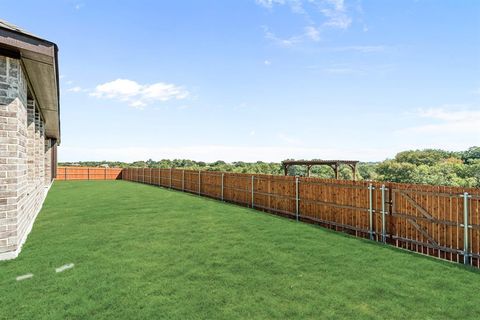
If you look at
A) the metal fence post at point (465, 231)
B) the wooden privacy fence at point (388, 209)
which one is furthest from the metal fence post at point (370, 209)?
the metal fence post at point (465, 231)

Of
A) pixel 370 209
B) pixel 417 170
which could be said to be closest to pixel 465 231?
pixel 370 209

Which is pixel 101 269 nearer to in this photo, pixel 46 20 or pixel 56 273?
pixel 56 273

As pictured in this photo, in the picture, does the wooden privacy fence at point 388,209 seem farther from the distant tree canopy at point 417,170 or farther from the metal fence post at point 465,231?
the distant tree canopy at point 417,170

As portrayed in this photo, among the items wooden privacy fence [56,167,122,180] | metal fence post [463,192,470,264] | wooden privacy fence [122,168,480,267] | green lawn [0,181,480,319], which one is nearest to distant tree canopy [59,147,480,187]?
wooden privacy fence [56,167,122,180]

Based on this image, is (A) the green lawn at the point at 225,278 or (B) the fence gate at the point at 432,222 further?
(B) the fence gate at the point at 432,222

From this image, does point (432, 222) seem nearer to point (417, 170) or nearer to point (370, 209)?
point (370, 209)

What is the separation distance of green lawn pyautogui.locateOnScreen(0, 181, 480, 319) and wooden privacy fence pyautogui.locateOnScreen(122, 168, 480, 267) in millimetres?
689

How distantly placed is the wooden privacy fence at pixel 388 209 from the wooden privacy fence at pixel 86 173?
118ft

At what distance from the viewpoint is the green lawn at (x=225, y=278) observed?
14.4ft

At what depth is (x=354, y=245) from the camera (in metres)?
7.91

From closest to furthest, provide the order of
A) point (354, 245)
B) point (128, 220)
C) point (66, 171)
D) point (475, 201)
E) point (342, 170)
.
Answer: point (475, 201), point (354, 245), point (128, 220), point (66, 171), point (342, 170)

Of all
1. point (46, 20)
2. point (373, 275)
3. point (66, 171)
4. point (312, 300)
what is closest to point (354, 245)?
point (373, 275)

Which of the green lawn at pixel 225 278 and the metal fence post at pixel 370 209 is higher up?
the metal fence post at pixel 370 209

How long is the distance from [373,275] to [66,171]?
4447cm
